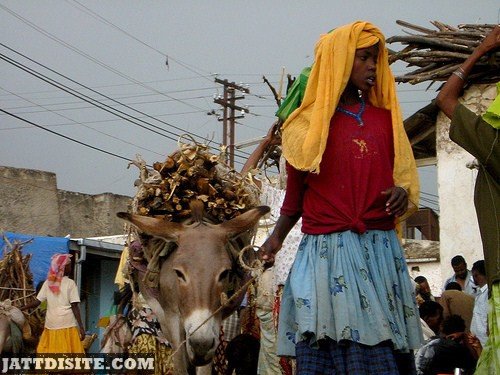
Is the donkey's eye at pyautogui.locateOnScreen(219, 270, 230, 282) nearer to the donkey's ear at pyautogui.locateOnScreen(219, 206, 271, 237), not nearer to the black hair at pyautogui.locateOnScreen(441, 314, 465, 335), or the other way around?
the donkey's ear at pyautogui.locateOnScreen(219, 206, 271, 237)

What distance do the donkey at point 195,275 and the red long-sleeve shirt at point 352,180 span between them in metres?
1.79

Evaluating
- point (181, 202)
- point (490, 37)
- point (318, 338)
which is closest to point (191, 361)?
point (181, 202)

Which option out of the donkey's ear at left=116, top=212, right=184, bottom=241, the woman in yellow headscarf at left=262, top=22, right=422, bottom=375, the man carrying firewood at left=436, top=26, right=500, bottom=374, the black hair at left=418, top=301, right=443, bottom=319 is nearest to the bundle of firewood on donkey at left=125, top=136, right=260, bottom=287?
the donkey's ear at left=116, top=212, right=184, bottom=241

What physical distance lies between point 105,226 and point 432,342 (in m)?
24.1

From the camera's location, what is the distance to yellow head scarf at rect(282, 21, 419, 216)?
14.1 ft

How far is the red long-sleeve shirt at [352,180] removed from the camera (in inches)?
170

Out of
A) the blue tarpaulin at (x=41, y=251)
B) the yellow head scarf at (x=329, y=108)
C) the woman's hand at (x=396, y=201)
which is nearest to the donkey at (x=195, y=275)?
the yellow head scarf at (x=329, y=108)

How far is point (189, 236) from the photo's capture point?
6.52 meters

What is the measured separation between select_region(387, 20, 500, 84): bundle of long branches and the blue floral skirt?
6.29m

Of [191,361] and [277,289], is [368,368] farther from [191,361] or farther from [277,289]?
[277,289]

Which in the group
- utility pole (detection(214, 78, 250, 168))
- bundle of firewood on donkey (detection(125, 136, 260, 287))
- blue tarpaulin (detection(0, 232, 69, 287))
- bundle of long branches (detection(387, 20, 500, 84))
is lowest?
bundle of firewood on donkey (detection(125, 136, 260, 287))

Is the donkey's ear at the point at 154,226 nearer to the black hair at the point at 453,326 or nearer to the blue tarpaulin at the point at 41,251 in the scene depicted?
the black hair at the point at 453,326

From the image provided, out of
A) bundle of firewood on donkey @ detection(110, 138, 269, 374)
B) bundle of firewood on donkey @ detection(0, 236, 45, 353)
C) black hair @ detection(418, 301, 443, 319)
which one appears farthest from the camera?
bundle of firewood on donkey @ detection(0, 236, 45, 353)

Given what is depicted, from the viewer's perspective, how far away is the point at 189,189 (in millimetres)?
6957
